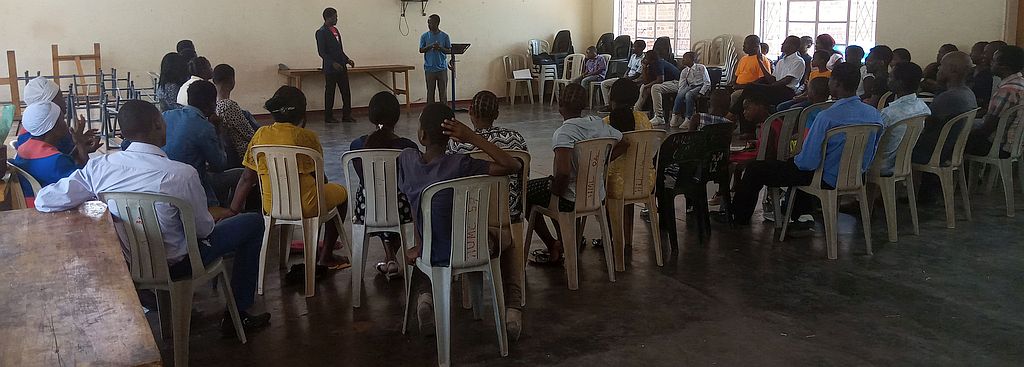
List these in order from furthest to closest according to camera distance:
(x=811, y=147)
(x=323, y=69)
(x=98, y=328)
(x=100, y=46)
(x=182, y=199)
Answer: (x=323, y=69)
(x=100, y=46)
(x=811, y=147)
(x=182, y=199)
(x=98, y=328)

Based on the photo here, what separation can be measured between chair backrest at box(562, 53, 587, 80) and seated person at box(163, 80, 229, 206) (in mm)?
8877

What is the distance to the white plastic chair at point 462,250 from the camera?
3139 mm

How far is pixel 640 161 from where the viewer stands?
14.3 ft

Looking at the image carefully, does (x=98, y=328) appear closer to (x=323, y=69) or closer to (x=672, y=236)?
(x=672, y=236)

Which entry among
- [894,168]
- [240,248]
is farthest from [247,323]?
[894,168]

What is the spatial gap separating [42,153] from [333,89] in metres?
7.15

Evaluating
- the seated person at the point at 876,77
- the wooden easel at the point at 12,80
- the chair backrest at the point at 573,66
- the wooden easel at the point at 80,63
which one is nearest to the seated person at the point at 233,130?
the seated person at the point at 876,77

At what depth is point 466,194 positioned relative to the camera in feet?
10.3

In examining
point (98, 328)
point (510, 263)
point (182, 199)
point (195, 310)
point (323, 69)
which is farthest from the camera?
point (323, 69)

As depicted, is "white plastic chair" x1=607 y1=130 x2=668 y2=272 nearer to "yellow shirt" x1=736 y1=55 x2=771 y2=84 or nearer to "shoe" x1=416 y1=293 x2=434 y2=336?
"shoe" x1=416 y1=293 x2=434 y2=336

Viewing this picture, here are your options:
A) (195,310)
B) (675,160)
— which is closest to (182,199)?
(195,310)

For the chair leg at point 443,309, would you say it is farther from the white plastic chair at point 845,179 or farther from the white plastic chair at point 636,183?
the white plastic chair at point 845,179

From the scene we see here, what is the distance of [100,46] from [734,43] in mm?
7722

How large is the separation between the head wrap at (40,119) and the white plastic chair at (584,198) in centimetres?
226
